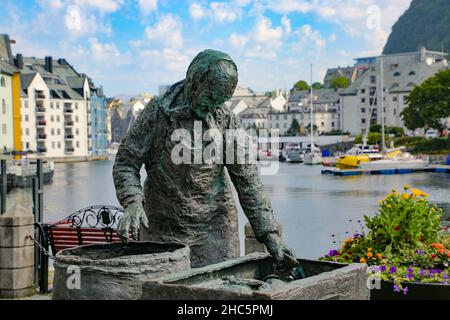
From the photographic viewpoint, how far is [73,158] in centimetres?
11162

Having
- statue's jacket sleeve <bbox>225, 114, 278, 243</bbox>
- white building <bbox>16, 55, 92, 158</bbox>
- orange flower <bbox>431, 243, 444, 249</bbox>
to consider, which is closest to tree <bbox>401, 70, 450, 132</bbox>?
white building <bbox>16, 55, 92, 158</bbox>

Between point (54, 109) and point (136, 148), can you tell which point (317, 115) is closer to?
point (54, 109)

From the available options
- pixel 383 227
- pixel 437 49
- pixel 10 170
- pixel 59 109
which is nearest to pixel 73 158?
pixel 59 109

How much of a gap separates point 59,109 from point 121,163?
4230 inches

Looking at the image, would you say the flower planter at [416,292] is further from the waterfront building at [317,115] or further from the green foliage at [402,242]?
the waterfront building at [317,115]

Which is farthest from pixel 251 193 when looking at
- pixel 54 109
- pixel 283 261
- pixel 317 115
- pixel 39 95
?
pixel 317 115

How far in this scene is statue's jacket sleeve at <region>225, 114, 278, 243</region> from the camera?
486cm

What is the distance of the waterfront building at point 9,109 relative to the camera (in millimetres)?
70619

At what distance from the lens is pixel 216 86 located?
181 inches

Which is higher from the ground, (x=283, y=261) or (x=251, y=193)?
(x=251, y=193)

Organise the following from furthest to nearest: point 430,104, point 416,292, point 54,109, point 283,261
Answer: point 54,109, point 430,104, point 416,292, point 283,261

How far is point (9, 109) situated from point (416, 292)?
70.4 m

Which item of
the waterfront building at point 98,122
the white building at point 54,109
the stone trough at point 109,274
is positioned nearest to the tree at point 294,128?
the waterfront building at point 98,122
